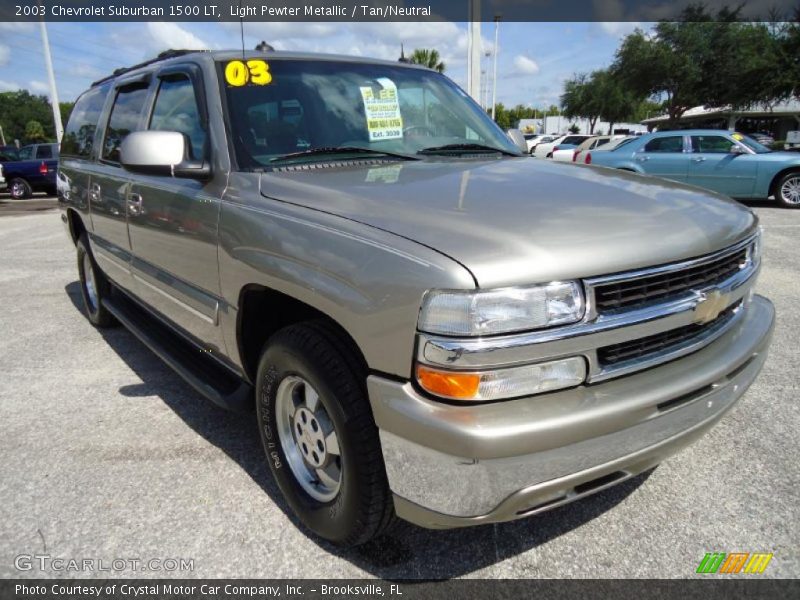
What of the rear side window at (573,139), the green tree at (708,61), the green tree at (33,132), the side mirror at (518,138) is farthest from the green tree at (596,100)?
the green tree at (33,132)

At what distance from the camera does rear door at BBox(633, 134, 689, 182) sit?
11.5m

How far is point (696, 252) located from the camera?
187cm

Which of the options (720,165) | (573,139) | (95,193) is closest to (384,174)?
(95,193)

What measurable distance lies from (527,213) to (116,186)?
9.44 feet

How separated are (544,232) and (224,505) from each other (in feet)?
5.78

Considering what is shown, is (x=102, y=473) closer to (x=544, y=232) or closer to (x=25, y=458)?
(x=25, y=458)

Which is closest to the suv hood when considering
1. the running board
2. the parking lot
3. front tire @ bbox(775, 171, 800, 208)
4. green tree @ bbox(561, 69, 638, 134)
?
the running board

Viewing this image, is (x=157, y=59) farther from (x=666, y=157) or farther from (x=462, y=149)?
(x=666, y=157)

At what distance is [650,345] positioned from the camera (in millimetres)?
1828

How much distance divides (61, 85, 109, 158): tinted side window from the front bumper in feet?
12.6

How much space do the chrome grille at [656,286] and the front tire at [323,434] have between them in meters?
0.77

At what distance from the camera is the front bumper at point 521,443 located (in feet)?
5.10

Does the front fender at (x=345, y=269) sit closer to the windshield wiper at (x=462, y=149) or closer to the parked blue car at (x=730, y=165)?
the windshield wiper at (x=462, y=149)

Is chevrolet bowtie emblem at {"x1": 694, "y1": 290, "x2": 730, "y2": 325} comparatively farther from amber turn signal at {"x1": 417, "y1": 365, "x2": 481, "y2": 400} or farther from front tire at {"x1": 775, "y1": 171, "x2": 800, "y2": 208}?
front tire at {"x1": 775, "y1": 171, "x2": 800, "y2": 208}
